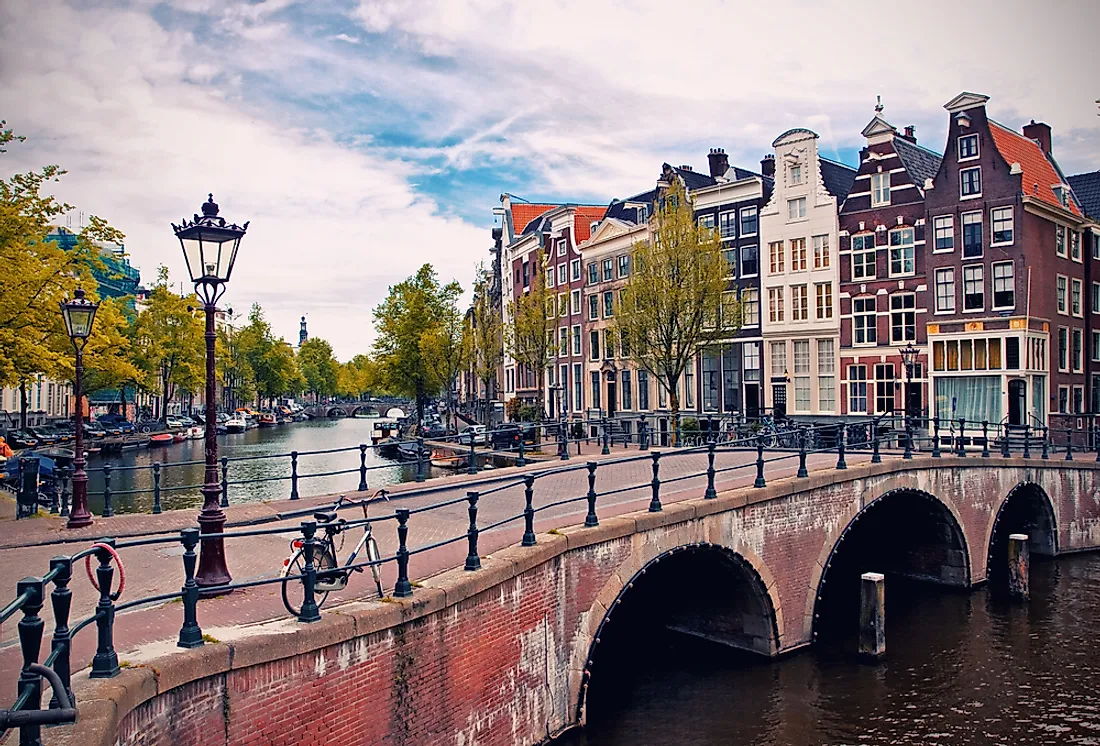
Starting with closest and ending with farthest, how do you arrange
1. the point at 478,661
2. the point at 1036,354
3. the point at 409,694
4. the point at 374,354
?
the point at 409,694
the point at 478,661
the point at 1036,354
the point at 374,354

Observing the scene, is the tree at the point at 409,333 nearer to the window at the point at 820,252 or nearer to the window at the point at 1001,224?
the window at the point at 820,252

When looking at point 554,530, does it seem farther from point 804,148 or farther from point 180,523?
point 804,148

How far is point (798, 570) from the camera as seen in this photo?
1545 cm

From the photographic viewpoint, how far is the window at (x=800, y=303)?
38.0 metres

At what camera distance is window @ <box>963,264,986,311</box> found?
107 ft

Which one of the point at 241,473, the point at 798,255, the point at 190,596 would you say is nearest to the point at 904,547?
the point at 190,596

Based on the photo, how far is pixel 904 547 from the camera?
70.9 ft

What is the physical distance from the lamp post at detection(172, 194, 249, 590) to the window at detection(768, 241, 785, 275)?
33325 millimetres

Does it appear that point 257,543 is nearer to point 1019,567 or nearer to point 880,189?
point 1019,567

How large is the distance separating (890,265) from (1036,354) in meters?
6.50

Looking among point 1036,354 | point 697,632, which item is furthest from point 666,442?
point 697,632

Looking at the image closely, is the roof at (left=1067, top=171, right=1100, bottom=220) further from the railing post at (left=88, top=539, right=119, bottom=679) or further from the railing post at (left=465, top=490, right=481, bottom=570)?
the railing post at (left=88, top=539, right=119, bottom=679)

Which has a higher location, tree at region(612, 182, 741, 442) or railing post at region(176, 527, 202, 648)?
tree at region(612, 182, 741, 442)

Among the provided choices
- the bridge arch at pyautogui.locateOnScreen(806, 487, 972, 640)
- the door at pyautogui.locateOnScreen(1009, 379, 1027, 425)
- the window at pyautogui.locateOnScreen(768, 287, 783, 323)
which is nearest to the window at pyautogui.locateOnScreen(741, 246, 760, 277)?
the window at pyautogui.locateOnScreen(768, 287, 783, 323)
